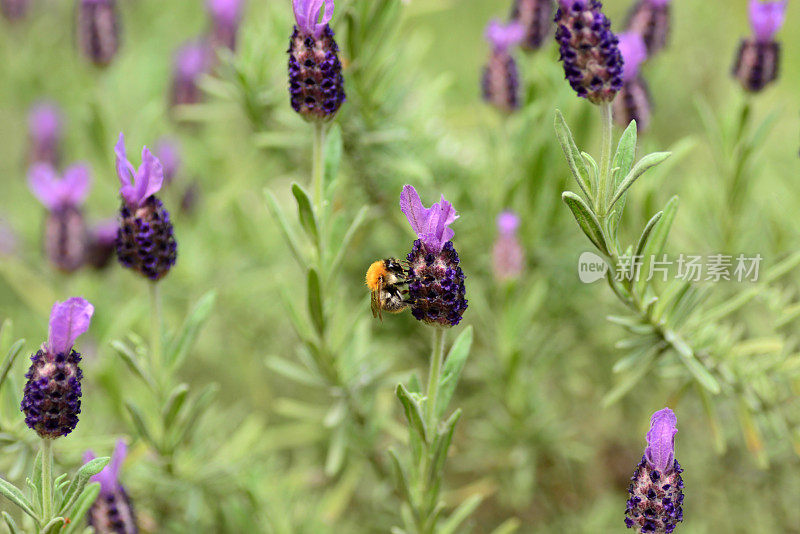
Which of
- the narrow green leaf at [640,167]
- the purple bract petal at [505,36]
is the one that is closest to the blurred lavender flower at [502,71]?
the purple bract petal at [505,36]

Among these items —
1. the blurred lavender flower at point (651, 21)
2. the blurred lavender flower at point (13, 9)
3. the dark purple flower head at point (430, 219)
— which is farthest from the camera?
the blurred lavender flower at point (13, 9)

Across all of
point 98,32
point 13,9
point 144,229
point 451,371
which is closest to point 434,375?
point 451,371

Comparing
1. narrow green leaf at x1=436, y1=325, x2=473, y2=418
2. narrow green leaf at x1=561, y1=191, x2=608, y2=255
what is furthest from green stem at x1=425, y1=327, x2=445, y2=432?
narrow green leaf at x1=561, y1=191, x2=608, y2=255

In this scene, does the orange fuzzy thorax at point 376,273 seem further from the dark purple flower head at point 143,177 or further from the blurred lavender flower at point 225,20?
the blurred lavender flower at point 225,20

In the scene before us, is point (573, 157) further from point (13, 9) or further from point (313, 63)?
point (13, 9)

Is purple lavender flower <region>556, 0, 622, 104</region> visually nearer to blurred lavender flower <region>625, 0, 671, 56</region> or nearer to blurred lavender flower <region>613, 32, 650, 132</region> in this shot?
blurred lavender flower <region>613, 32, 650, 132</region>

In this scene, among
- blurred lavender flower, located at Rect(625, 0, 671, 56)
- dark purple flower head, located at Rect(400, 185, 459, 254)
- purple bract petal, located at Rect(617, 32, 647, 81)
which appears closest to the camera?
dark purple flower head, located at Rect(400, 185, 459, 254)

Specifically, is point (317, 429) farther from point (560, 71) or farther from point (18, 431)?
point (560, 71)
